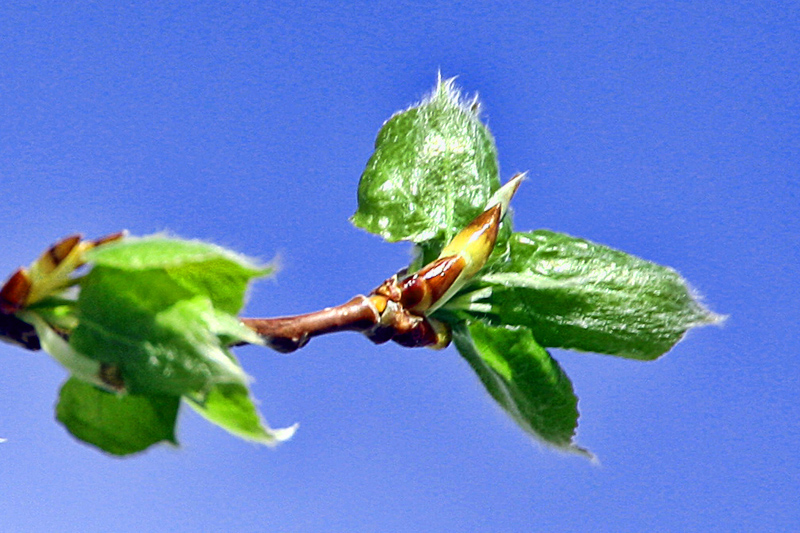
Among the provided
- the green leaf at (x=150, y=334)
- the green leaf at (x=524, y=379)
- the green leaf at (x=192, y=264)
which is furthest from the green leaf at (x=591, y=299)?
the green leaf at (x=150, y=334)

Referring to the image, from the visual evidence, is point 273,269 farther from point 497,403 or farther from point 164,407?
point 497,403

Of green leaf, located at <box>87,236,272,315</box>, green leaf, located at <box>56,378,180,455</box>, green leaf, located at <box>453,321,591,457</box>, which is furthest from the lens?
green leaf, located at <box>453,321,591,457</box>

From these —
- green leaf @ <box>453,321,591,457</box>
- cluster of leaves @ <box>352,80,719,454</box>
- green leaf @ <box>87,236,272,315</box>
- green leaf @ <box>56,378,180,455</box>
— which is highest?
cluster of leaves @ <box>352,80,719,454</box>

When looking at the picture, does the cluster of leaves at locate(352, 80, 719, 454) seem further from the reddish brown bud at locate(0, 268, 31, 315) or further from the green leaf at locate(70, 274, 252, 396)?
the reddish brown bud at locate(0, 268, 31, 315)

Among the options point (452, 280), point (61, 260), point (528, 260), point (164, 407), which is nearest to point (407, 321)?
point (452, 280)

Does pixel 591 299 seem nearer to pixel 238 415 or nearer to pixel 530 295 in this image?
pixel 530 295

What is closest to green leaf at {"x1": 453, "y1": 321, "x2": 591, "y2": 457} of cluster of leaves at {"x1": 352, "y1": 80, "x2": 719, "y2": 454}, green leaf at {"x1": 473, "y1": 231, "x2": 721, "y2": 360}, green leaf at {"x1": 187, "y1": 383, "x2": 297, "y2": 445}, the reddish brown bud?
cluster of leaves at {"x1": 352, "y1": 80, "x2": 719, "y2": 454}

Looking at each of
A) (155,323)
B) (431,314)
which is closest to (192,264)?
(155,323)
